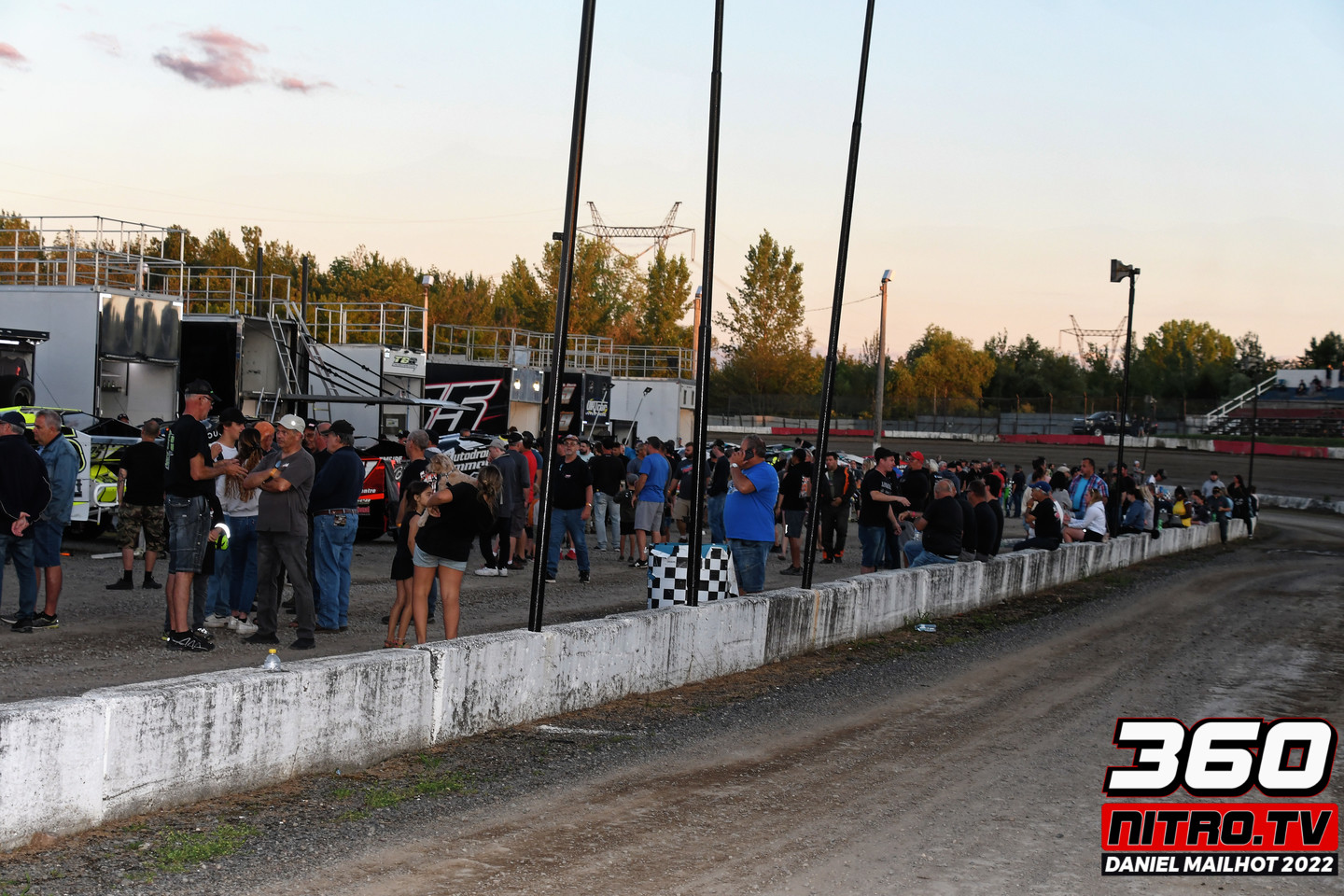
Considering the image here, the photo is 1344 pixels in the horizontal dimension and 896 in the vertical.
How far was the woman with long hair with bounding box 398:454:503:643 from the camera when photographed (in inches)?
362

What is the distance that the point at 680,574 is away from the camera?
1121 cm

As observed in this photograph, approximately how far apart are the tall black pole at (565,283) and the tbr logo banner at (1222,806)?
12.2ft

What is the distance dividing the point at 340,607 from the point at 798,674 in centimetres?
→ 416

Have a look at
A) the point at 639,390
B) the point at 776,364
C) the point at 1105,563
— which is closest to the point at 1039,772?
the point at 1105,563

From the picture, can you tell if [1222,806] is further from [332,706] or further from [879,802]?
[332,706]

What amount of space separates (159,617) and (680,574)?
476cm

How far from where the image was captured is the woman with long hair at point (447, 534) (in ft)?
30.2

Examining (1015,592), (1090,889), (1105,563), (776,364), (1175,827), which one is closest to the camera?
(1090,889)

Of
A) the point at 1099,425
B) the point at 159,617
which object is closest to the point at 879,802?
the point at 159,617

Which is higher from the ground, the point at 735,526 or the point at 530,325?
the point at 530,325

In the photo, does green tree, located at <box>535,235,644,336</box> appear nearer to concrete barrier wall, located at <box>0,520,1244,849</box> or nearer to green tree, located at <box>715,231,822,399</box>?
green tree, located at <box>715,231,822,399</box>

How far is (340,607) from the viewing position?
10789mm

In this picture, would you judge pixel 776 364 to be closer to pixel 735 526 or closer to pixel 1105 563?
pixel 1105 563

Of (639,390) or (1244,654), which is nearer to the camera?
(1244,654)
